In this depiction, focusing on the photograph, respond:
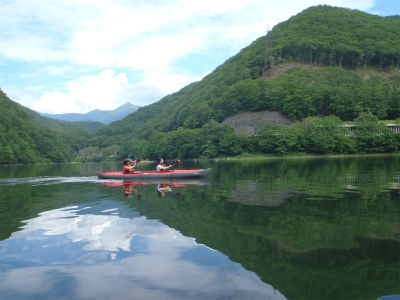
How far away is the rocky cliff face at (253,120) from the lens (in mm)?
92819

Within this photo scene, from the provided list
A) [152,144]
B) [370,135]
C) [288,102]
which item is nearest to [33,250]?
[370,135]

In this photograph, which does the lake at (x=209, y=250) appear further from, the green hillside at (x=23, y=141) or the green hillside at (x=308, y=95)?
the green hillside at (x=23, y=141)

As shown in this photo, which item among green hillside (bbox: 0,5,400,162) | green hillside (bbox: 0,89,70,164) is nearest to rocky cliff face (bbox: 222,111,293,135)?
green hillside (bbox: 0,5,400,162)

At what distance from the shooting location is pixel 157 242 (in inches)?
335

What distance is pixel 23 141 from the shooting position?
110 m

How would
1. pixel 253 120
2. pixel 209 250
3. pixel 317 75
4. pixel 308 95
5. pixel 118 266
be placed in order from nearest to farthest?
pixel 118 266, pixel 209 250, pixel 308 95, pixel 253 120, pixel 317 75

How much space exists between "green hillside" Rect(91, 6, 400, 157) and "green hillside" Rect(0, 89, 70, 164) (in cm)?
3435

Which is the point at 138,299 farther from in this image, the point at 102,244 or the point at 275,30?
the point at 275,30

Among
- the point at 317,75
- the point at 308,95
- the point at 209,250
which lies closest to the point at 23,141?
the point at 308,95

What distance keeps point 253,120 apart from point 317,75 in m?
31.9

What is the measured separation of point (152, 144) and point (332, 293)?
112 m

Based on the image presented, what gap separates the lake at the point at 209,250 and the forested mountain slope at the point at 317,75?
89.5 m

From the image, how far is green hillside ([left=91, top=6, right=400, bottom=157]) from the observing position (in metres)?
95.3

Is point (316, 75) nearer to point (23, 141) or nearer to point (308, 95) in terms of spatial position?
point (308, 95)
